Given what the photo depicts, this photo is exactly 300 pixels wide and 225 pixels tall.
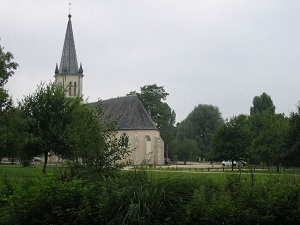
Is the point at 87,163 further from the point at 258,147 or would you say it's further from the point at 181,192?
the point at 258,147

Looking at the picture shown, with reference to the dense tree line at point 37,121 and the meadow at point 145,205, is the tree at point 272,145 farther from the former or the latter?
the meadow at point 145,205

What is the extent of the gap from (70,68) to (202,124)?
2767 centimetres

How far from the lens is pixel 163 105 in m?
72.3

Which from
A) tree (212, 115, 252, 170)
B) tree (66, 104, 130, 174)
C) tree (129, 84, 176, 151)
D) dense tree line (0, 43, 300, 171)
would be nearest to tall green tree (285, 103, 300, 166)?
dense tree line (0, 43, 300, 171)

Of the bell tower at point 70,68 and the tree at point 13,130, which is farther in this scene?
the bell tower at point 70,68

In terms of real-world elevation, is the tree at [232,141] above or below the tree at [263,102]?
below

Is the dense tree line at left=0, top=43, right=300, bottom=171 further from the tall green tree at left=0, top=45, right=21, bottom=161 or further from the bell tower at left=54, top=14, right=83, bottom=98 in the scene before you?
the bell tower at left=54, top=14, right=83, bottom=98

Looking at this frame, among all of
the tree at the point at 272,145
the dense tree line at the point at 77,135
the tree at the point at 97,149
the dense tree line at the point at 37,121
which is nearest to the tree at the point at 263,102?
the tree at the point at 272,145

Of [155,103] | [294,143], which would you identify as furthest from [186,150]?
[294,143]

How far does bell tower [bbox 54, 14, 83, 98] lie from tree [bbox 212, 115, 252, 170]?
44423mm

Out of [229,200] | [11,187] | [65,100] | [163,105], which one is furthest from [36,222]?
[163,105]

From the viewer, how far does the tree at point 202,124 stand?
77812 millimetres

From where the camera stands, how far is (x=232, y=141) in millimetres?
39938

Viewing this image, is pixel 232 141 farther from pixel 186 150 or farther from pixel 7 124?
pixel 186 150
